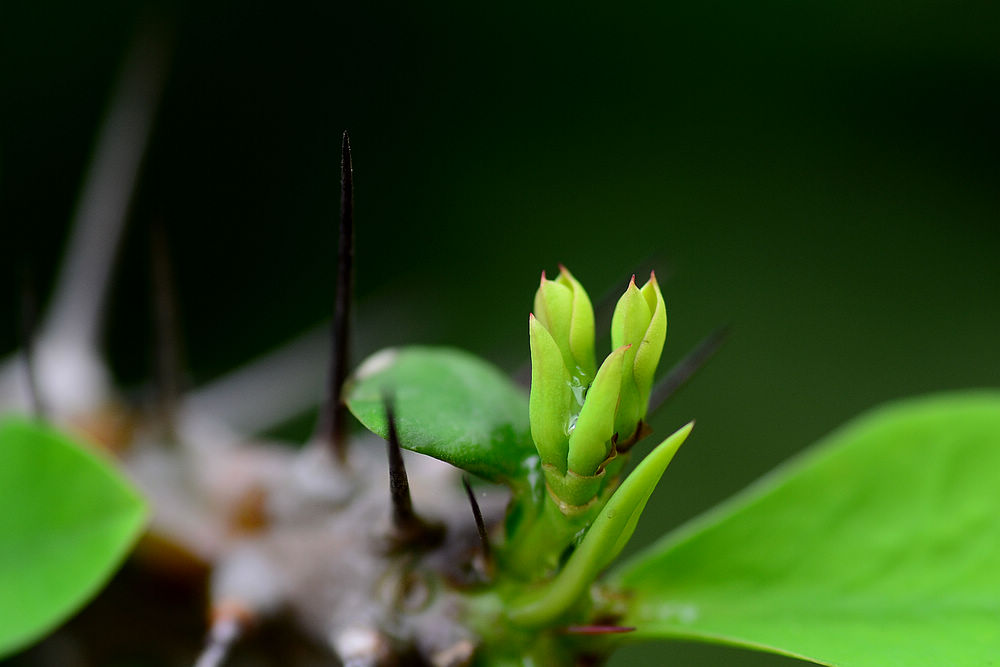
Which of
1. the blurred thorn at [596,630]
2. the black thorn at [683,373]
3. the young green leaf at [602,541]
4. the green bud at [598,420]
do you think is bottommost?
the blurred thorn at [596,630]

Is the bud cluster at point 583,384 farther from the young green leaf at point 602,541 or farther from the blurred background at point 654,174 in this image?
the blurred background at point 654,174

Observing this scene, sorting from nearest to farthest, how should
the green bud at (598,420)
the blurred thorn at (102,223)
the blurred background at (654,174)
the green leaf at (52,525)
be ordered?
the green bud at (598,420) < the green leaf at (52,525) < the blurred thorn at (102,223) < the blurred background at (654,174)

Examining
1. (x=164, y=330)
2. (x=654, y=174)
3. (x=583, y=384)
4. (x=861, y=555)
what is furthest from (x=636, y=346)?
(x=654, y=174)

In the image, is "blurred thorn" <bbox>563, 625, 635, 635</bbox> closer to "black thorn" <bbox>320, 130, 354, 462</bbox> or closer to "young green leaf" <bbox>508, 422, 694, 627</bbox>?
"young green leaf" <bbox>508, 422, 694, 627</bbox>

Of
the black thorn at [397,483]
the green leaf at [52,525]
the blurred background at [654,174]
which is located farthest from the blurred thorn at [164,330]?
the blurred background at [654,174]

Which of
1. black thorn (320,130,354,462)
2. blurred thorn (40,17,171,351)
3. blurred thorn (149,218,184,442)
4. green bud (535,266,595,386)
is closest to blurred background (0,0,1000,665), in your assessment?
blurred thorn (40,17,171,351)

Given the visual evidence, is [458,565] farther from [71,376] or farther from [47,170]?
[47,170]
